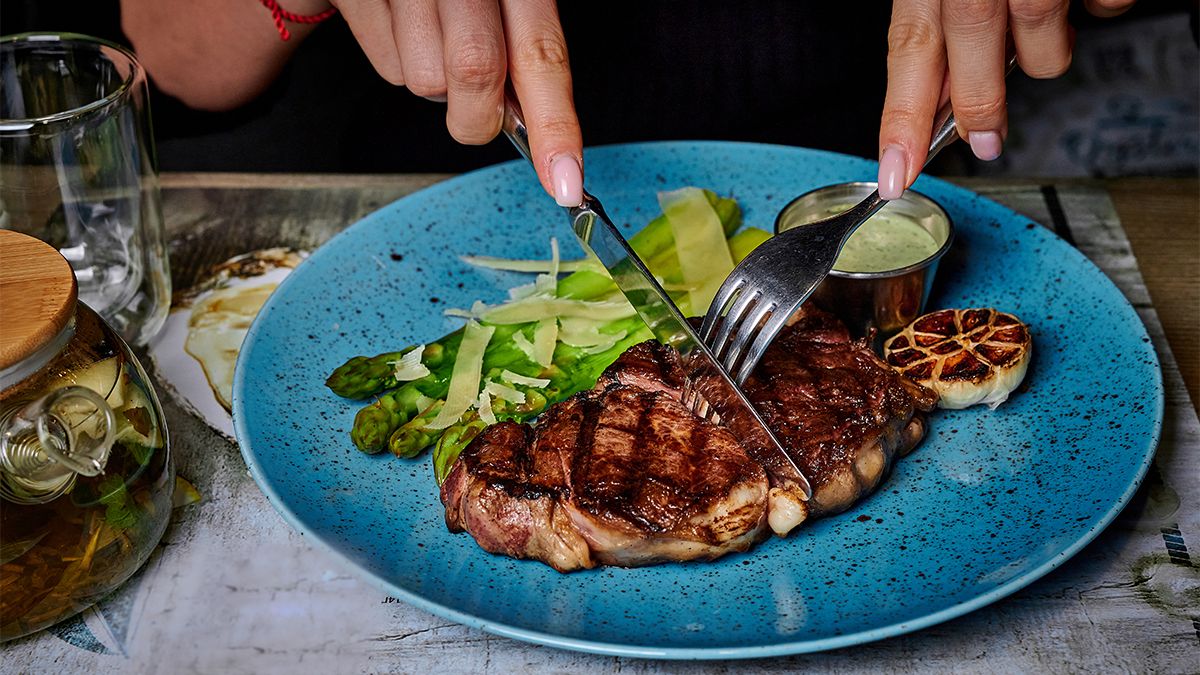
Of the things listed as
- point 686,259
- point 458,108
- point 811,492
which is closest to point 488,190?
point 686,259

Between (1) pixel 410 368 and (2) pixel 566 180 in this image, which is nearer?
(2) pixel 566 180

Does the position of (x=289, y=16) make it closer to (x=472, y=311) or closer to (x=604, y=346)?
(x=472, y=311)

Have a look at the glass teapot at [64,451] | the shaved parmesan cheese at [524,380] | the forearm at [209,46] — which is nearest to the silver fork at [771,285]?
the shaved parmesan cheese at [524,380]

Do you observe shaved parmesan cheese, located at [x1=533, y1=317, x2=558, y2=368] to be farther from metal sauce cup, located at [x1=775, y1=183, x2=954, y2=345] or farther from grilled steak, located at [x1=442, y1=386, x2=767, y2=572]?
metal sauce cup, located at [x1=775, y1=183, x2=954, y2=345]

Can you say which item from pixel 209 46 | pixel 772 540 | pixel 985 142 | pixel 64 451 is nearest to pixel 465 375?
pixel 772 540

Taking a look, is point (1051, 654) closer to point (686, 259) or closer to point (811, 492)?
point (811, 492)

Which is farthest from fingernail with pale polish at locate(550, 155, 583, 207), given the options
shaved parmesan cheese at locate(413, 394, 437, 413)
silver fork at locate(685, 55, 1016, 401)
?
shaved parmesan cheese at locate(413, 394, 437, 413)

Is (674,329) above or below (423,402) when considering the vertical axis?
above
